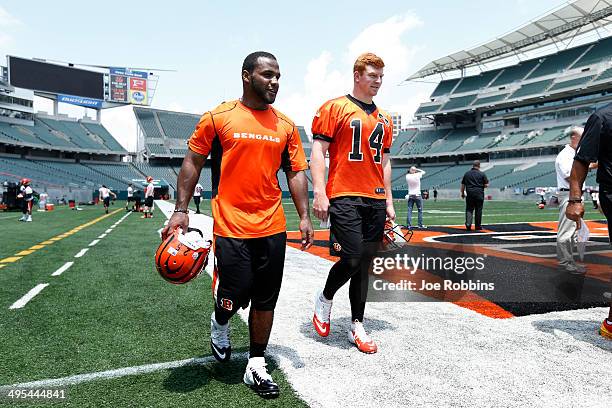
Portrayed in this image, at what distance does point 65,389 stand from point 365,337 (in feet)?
6.09

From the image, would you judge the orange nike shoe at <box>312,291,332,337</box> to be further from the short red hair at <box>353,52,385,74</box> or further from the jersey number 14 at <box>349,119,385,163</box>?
the short red hair at <box>353,52,385,74</box>

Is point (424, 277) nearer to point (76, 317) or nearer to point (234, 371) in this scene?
point (234, 371)

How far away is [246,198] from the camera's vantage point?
247cm

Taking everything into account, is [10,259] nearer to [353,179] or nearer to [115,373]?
[115,373]

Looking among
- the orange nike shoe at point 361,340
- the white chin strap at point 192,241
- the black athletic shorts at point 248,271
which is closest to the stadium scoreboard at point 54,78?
the white chin strap at point 192,241

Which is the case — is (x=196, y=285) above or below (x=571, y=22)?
below

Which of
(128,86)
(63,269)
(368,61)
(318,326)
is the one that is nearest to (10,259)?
(63,269)

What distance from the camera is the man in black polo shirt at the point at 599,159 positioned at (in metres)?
3.14

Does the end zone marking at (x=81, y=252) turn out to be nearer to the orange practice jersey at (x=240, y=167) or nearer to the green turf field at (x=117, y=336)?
the green turf field at (x=117, y=336)

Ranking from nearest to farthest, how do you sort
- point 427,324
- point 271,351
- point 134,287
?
1. point 271,351
2. point 427,324
3. point 134,287

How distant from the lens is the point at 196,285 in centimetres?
527

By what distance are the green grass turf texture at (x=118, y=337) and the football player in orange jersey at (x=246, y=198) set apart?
342 mm

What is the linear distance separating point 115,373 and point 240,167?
1467mm

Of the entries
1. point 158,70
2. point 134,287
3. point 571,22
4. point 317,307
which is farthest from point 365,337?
point 158,70
